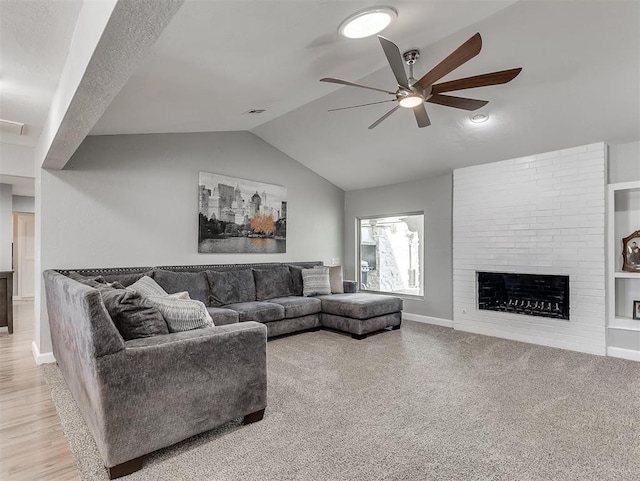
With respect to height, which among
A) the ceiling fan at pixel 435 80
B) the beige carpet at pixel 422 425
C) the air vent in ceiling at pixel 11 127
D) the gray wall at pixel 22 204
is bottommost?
the beige carpet at pixel 422 425

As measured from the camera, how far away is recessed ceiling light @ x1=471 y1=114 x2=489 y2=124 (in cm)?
393

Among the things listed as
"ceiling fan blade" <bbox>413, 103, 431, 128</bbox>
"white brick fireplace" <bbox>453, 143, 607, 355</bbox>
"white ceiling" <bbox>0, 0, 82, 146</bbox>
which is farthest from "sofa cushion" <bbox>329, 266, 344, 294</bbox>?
"white ceiling" <bbox>0, 0, 82, 146</bbox>

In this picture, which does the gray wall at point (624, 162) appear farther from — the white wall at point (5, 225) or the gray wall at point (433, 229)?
the white wall at point (5, 225)

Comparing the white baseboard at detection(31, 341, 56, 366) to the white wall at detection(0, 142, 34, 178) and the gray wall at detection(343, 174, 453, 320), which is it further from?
the gray wall at detection(343, 174, 453, 320)

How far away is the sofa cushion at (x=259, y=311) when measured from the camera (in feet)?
13.8

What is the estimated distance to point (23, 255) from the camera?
27.0 ft

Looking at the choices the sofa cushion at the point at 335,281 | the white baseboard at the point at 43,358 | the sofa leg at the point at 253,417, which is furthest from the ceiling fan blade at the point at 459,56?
the white baseboard at the point at 43,358

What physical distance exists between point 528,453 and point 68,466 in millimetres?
2572

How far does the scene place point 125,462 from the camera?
1830 millimetres

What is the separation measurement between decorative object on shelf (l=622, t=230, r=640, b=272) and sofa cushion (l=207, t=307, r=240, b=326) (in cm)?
433

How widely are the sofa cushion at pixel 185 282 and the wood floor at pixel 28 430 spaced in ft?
4.64

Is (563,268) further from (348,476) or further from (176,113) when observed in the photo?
(176,113)

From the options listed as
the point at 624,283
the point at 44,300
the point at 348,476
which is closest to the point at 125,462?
the point at 348,476

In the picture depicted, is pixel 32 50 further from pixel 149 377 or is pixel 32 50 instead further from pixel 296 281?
pixel 296 281
